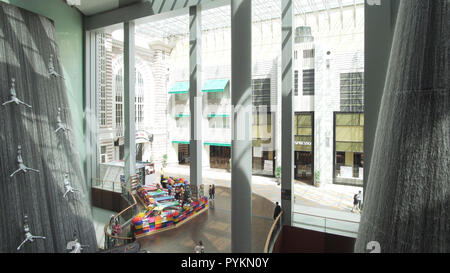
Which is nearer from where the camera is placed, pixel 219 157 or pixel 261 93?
pixel 261 93

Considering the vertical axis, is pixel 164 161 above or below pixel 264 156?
below

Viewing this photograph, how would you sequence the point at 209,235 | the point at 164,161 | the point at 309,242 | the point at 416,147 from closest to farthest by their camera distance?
the point at 416,147 < the point at 309,242 < the point at 209,235 < the point at 164,161

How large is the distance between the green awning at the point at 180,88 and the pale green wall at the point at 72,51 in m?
11.9

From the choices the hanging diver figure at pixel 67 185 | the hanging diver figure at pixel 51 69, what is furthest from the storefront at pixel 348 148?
the hanging diver figure at pixel 51 69

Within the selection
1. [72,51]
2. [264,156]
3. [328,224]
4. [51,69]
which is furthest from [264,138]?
[51,69]

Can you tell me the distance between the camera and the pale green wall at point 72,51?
1067cm

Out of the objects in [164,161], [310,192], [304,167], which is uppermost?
[304,167]

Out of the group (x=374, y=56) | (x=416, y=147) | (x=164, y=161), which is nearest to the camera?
(x=416, y=147)

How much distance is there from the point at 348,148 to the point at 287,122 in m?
10.8

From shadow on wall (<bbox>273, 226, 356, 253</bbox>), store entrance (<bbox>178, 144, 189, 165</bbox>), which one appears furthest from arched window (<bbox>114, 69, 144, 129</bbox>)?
shadow on wall (<bbox>273, 226, 356, 253</bbox>)

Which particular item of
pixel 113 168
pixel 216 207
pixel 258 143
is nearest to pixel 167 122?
pixel 258 143

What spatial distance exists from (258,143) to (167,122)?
11.5 metres

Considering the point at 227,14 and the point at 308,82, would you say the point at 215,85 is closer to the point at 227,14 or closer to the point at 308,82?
the point at 227,14

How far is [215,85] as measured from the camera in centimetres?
2127
